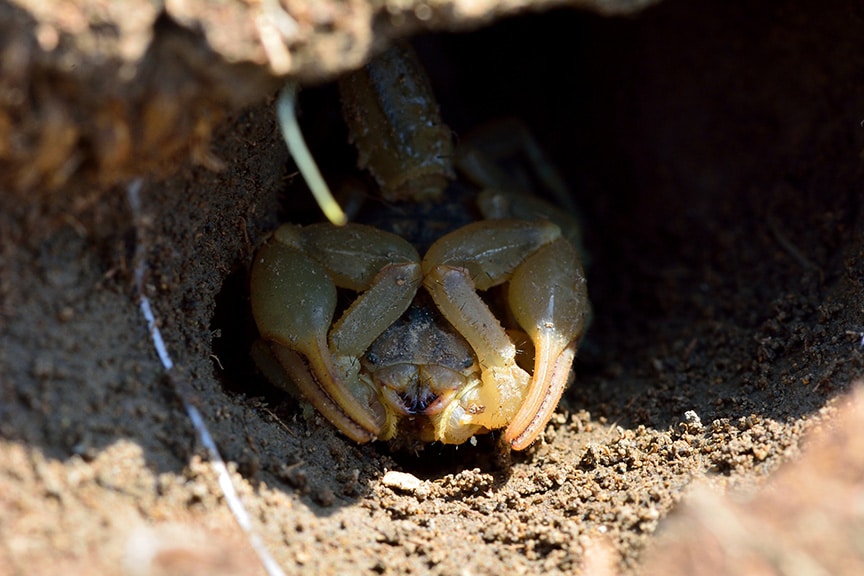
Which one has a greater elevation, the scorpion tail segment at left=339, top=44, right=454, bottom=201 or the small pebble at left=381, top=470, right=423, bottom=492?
the scorpion tail segment at left=339, top=44, right=454, bottom=201

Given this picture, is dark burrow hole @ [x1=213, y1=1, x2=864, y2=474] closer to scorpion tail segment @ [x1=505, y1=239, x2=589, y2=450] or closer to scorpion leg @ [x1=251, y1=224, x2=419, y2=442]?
scorpion leg @ [x1=251, y1=224, x2=419, y2=442]

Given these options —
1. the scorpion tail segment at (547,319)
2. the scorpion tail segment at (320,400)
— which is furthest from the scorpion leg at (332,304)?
the scorpion tail segment at (547,319)

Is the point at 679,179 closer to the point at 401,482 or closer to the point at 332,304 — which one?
the point at 332,304

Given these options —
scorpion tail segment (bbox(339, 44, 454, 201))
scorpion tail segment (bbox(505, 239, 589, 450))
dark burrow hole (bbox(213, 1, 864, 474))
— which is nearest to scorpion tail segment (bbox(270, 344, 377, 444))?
dark burrow hole (bbox(213, 1, 864, 474))

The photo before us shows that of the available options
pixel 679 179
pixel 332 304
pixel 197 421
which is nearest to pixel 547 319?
pixel 332 304

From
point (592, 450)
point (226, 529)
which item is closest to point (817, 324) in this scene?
point (592, 450)

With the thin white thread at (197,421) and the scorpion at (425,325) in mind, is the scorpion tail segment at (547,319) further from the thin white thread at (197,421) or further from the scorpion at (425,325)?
the thin white thread at (197,421)

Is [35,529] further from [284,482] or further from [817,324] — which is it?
[817,324]
